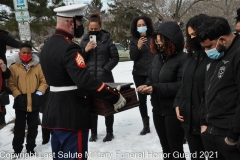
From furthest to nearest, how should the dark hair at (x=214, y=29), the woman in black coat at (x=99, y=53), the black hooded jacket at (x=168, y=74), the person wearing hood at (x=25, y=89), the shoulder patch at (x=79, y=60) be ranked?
the woman in black coat at (x=99, y=53) < the person wearing hood at (x=25, y=89) < the black hooded jacket at (x=168, y=74) < the shoulder patch at (x=79, y=60) < the dark hair at (x=214, y=29)

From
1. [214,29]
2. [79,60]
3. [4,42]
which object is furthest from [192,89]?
[4,42]

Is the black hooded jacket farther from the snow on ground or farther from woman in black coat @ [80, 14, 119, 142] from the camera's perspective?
woman in black coat @ [80, 14, 119, 142]

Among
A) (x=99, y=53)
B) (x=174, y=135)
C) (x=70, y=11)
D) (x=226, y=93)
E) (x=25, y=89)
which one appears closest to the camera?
(x=226, y=93)

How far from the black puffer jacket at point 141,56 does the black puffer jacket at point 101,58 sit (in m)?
0.35

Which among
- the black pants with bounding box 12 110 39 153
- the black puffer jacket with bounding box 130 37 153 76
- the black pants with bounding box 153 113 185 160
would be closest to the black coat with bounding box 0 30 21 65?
the black pants with bounding box 12 110 39 153

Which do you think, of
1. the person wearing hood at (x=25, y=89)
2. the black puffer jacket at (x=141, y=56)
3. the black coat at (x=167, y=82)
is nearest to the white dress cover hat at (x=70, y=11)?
the black coat at (x=167, y=82)

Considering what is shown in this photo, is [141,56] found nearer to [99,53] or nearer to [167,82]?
[99,53]

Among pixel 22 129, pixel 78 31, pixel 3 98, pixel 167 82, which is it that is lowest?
pixel 22 129

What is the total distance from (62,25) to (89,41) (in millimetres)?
2019

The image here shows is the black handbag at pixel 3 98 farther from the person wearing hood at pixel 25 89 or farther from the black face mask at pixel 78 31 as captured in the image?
the black face mask at pixel 78 31

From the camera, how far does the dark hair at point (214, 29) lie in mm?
2525

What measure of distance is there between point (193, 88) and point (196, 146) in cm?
60

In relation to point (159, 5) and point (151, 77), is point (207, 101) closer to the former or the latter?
point (151, 77)

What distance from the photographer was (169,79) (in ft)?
11.4
